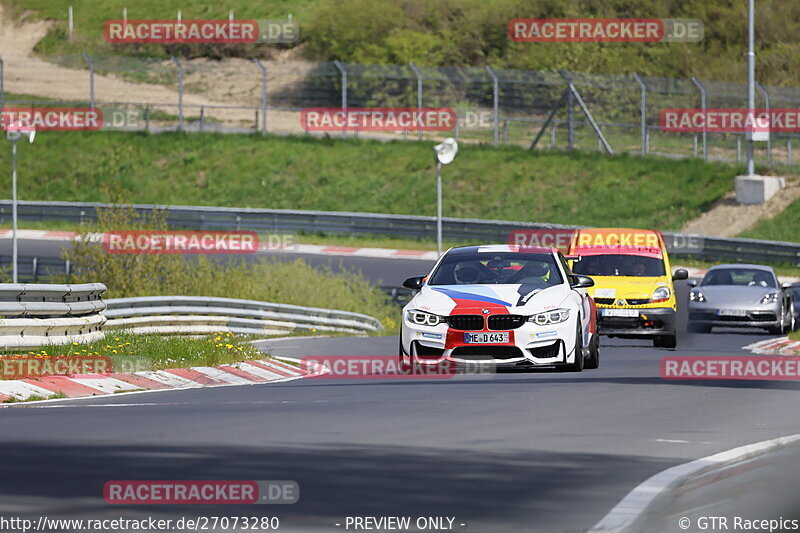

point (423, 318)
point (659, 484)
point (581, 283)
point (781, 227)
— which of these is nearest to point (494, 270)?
point (581, 283)

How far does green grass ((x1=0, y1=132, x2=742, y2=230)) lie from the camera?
50.8 m

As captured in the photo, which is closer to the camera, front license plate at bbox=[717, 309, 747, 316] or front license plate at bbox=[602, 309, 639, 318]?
front license plate at bbox=[602, 309, 639, 318]

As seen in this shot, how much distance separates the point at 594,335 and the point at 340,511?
33.1 feet

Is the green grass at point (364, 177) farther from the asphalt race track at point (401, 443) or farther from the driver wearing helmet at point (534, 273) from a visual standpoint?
the asphalt race track at point (401, 443)

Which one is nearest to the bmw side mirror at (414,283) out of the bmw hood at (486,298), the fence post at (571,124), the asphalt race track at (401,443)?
the bmw hood at (486,298)

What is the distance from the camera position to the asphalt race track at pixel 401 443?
28.9 ft

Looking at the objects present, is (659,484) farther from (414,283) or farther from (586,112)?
(586,112)

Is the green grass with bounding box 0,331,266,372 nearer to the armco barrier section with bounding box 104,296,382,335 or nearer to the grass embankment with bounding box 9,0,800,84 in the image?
the armco barrier section with bounding box 104,296,382,335

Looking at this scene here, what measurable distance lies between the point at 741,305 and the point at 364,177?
28.2 metres

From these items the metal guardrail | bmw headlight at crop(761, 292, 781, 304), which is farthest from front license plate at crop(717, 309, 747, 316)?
the metal guardrail

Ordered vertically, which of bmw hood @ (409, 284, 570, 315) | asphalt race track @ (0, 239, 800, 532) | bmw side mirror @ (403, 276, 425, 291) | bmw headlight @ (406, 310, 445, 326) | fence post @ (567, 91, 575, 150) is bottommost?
asphalt race track @ (0, 239, 800, 532)

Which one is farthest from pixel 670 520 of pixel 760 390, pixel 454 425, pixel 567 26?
pixel 567 26

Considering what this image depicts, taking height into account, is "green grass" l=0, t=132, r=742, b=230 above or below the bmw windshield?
above

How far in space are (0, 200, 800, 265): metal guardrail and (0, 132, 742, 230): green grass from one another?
2.25 m
